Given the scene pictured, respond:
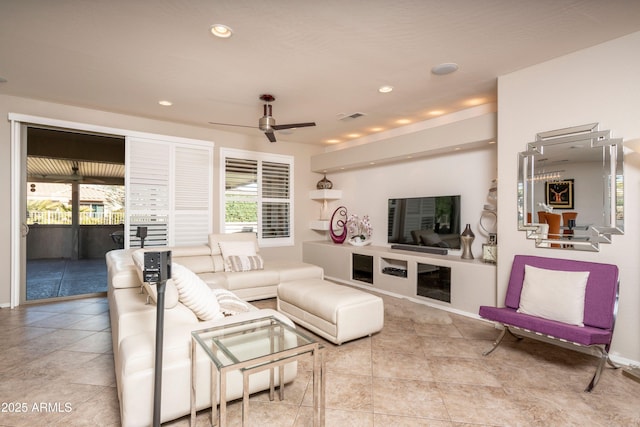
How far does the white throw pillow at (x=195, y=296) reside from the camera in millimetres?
2029

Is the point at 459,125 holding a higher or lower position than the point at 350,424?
higher

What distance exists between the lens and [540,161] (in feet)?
9.62

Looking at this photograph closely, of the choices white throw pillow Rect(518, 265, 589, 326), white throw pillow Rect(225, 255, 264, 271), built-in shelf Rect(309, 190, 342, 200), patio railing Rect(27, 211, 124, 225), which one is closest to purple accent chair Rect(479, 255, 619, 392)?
white throw pillow Rect(518, 265, 589, 326)

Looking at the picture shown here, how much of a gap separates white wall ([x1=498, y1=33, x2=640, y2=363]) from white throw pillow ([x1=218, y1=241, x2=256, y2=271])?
3.14 m

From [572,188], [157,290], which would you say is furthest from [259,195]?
[572,188]

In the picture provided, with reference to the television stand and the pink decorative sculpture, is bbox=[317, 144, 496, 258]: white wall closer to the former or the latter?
the pink decorative sculpture

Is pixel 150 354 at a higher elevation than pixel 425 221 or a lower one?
lower

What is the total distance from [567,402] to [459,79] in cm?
286

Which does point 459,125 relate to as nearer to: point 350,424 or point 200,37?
point 200,37

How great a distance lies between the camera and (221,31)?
2.37 meters

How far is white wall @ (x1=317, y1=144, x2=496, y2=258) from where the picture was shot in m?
4.09

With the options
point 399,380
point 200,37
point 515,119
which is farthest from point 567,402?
point 200,37

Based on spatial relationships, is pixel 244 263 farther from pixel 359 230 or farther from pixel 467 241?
pixel 467 241

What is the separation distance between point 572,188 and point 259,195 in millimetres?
4475
